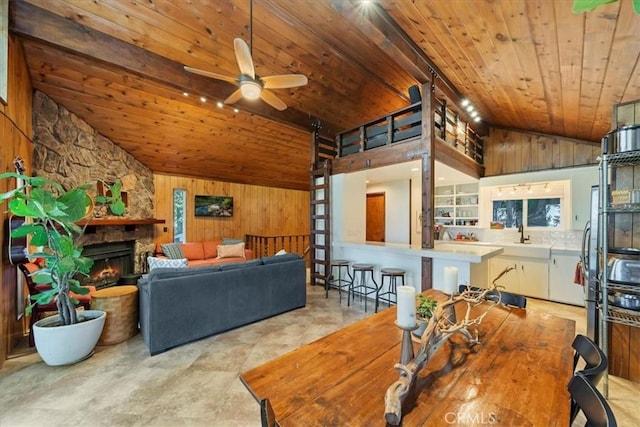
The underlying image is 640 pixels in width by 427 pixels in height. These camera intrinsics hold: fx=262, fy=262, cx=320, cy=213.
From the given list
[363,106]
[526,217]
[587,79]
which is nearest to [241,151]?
[363,106]

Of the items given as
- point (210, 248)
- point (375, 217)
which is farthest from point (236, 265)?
point (375, 217)

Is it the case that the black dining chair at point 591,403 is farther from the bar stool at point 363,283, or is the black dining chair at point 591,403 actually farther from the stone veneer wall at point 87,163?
the stone veneer wall at point 87,163

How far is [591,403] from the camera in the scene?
853 mm

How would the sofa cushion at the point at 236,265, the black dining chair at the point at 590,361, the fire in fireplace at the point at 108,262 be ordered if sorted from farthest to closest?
the fire in fireplace at the point at 108,262, the sofa cushion at the point at 236,265, the black dining chair at the point at 590,361

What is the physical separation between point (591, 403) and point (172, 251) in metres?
6.22

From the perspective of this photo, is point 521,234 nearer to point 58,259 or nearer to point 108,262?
point 58,259

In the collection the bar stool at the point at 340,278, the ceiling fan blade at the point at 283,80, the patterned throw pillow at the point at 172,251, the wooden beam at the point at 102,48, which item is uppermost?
the wooden beam at the point at 102,48

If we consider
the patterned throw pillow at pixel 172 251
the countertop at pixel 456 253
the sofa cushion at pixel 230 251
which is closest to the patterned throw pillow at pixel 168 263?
the patterned throw pillow at pixel 172 251

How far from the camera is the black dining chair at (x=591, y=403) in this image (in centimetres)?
77

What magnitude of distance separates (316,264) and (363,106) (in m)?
3.35

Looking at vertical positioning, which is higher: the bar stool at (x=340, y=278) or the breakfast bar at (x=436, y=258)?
the breakfast bar at (x=436, y=258)

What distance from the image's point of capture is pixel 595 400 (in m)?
0.84

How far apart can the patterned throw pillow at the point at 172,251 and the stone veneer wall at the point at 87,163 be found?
57 cm

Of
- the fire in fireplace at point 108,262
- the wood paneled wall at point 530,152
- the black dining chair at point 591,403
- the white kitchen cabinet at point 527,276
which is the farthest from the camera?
the fire in fireplace at point 108,262
